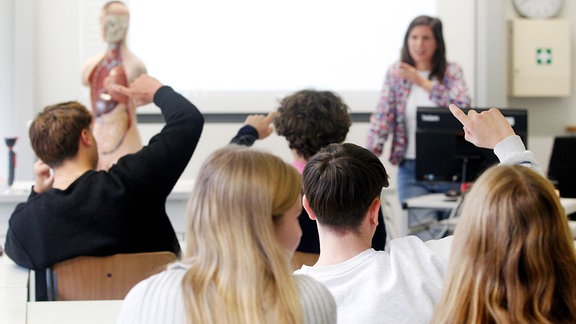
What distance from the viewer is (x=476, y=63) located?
616 cm

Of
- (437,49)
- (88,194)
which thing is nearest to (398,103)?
(437,49)

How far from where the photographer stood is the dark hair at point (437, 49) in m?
5.12

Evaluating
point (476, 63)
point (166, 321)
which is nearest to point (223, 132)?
point (476, 63)

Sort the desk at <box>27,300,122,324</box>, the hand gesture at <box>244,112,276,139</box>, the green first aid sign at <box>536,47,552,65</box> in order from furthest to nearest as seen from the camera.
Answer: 1. the green first aid sign at <box>536,47,552,65</box>
2. the hand gesture at <box>244,112,276,139</box>
3. the desk at <box>27,300,122,324</box>

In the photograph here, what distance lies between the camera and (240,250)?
1.32 m

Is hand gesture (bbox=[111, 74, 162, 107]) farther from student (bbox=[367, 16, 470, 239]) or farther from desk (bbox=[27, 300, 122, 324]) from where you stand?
student (bbox=[367, 16, 470, 239])

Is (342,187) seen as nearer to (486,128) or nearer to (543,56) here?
(486,128)

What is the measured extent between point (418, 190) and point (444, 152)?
1.76 ft

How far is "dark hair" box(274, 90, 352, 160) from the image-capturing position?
299cm

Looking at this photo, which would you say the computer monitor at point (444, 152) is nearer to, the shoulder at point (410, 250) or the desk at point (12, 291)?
the desk at point (12, 291)

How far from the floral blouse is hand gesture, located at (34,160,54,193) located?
2669 mm

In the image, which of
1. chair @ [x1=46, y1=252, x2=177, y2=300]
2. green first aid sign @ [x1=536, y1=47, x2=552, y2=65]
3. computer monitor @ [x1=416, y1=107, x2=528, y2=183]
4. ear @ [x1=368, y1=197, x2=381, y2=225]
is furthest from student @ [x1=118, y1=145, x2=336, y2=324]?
green first aid sign @ [x1=536, y1=47, x2=552, y2=65]

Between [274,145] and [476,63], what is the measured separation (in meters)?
A: 1.53

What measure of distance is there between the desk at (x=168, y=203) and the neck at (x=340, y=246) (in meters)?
2.44
